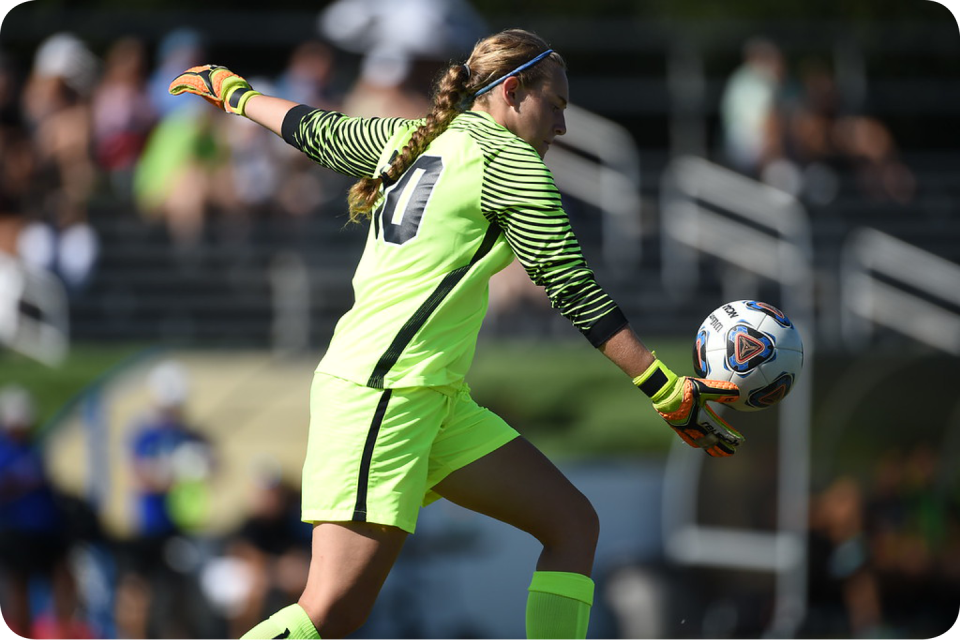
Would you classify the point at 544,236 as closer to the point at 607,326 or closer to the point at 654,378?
the point at 607,326

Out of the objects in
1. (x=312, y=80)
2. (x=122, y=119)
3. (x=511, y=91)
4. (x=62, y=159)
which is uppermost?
(x=511, y=91)

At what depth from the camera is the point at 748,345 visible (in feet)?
13.7

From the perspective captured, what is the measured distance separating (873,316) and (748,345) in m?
7.40


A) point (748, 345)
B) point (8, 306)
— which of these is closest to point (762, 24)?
point (8, 306)

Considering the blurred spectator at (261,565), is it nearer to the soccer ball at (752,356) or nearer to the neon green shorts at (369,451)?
the neon green shorts at (369,451)

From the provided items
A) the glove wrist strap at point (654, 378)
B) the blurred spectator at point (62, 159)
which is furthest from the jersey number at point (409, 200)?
the blurred spectator at point (62, 159)

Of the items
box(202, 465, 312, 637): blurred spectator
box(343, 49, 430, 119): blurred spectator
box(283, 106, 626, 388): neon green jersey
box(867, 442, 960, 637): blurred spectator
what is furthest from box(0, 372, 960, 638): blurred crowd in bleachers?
box(283, 106, 626, 388): neon green jersey

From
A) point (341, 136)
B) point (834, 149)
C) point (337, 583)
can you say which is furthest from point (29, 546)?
point (834, 149)

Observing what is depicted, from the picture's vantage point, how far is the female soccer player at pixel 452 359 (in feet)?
12.7

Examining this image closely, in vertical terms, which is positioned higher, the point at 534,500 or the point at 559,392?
the point at 534,500

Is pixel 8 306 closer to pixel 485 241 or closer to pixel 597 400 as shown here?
pixel 597 400

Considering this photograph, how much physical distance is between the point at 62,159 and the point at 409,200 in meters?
6.80

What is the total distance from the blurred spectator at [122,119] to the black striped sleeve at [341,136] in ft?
20.4

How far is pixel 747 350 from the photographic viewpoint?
4.17 meters
